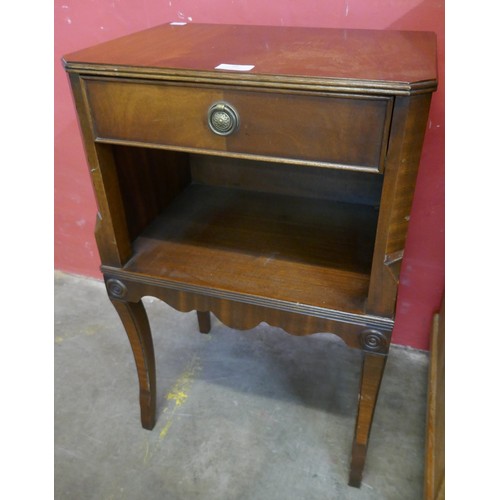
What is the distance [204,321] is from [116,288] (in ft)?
1.92

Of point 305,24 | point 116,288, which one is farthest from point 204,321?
point 305,24

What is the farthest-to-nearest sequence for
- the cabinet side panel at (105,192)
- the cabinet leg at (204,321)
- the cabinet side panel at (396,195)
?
the cabinet leg at (204,321) → the cabinet side panel at (105,192) → the cabinet side panel at (396,195)

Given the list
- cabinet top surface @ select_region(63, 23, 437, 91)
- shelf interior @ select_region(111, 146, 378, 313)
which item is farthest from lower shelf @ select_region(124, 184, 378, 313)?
cabinet top surface @ select_region(63, 23, 437, 91)

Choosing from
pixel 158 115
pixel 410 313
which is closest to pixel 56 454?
pixel 158 115

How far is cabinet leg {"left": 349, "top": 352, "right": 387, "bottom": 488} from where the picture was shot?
0.88m

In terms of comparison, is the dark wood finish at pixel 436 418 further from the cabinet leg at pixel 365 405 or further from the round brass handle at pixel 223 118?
the round brass handle at pixel 223 118

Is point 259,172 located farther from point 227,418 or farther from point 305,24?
point 227,418

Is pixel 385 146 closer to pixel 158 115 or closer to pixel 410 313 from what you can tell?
pixel 158 115

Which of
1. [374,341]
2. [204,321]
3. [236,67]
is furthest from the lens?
[204,321]

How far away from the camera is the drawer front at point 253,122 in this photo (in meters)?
0.65

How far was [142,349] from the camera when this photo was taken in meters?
1.11

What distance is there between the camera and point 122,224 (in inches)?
36.2

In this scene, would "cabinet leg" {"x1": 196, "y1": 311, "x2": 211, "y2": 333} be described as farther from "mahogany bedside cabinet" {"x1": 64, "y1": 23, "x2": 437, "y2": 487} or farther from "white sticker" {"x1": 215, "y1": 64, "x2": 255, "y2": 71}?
"white sticker" {"x1": 215, "y1": 64, "x2": 255, "y2": 71}

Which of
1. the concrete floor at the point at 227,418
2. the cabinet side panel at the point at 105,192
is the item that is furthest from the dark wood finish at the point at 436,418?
the cabinet side panel at the point at 105,192
